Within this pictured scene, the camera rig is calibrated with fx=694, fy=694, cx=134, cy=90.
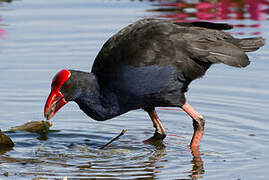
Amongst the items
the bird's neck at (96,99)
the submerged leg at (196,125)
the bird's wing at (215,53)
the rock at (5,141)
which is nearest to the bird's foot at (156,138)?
the submerged leg at (196,125)

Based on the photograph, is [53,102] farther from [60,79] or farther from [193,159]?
[193,159]

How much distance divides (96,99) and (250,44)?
1.84 m

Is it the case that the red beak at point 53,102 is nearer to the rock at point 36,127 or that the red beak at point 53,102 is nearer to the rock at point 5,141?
the rock at point 5,141

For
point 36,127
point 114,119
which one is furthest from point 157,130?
point 36,127

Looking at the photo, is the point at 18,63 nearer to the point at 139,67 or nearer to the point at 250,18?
the point at 139,67

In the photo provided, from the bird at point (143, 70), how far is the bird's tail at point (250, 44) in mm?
195

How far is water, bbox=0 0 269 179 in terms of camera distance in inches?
265

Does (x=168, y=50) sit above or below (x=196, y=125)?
above

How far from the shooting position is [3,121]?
27.3 feet

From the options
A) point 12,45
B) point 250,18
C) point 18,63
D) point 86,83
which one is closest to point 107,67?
point 86,83

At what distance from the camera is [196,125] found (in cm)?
766

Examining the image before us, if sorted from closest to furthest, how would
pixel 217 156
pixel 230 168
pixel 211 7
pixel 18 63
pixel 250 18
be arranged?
pixel 230 168 < pixel 217 156 < pixel 18 63 < pixel 250 18 < pixel 211 7

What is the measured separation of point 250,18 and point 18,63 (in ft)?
16.2

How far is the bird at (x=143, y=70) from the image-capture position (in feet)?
22.9
